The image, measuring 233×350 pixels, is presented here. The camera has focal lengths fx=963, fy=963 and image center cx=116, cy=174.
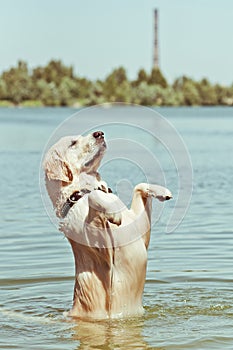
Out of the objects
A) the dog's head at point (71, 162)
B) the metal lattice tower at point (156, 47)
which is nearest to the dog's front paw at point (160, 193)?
the dog's head at point (71, 162)

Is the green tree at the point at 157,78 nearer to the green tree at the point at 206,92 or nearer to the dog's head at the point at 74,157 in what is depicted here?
the green tree at the point at 206,92

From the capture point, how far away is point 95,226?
7.88 meters

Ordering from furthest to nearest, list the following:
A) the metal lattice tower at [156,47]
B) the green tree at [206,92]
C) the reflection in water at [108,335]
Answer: the green tree at [206,92] → the metal lattice tower at [156,47] → the reflection in water at [108,335]

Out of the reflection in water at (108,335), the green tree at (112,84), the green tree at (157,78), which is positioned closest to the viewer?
the reflection in water at (108,335)

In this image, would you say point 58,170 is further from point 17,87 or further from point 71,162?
point 17,87

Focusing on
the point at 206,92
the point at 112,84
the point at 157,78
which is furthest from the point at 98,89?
the point at 206,92

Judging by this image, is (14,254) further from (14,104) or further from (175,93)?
(14,104)

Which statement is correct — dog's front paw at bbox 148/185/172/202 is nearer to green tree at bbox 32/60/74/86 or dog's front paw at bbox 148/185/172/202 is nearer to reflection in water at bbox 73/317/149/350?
reflection in water at bbox 73/317/149/350

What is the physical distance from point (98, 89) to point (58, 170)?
135 m

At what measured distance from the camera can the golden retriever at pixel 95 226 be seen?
796 centimetres

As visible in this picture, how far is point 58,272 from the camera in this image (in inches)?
453

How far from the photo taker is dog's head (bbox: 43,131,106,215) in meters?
7.97

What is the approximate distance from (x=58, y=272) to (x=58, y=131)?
327cm

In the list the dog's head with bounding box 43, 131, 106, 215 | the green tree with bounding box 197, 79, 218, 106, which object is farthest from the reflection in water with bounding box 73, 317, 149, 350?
the green tree with bounding box 197, 79, 218, 106
